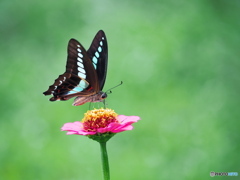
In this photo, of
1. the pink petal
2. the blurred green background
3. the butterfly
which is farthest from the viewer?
the blurred green background

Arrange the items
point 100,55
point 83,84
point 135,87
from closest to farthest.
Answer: point 83,84 → point 100,55 → point 135,87

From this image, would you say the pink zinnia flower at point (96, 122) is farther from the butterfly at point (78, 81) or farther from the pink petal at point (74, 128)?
the butterfly at point (78, 81)

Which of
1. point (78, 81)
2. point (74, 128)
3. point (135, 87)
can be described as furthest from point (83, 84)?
point (135, 87)

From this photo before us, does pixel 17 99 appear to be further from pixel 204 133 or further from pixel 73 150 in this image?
pixel 204 133

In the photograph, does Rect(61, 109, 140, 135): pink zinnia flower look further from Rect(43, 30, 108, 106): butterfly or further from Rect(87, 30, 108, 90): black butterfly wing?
Rect(87, 30, 108, 90): black butterfly wing

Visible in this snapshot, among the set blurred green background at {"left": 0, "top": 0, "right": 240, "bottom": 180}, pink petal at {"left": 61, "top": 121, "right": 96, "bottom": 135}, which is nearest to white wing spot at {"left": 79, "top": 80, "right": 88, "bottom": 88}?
pink petal at {"left": 61, "top": 121, "right": 96, "bottom": 135}

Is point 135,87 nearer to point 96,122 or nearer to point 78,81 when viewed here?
point 78,81

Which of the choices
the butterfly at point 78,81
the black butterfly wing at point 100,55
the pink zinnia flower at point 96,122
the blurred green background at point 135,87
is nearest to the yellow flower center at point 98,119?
the pink zinnia flower at point 96,122
